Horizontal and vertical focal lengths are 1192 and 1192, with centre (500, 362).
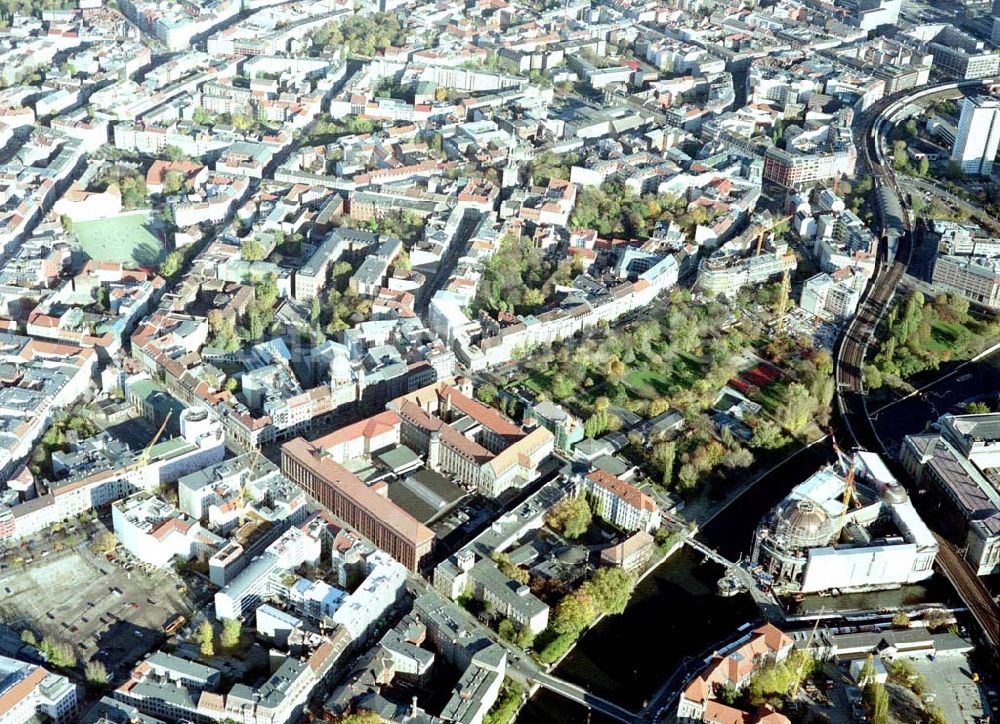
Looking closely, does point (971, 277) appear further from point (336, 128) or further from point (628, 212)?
point (336, 128)

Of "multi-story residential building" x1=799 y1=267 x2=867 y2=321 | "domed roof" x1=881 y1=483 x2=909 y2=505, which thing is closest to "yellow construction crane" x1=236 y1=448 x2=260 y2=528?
"domed roof" x1=881 y1=483 x2=909 y2=505

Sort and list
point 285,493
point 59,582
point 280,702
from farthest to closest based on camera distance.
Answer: point 285,493
point 59,582
point 280,702

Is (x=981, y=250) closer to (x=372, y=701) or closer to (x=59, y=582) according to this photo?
(x=372, y=701)

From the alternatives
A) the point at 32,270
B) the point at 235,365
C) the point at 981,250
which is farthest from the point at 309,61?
the point at 981,250

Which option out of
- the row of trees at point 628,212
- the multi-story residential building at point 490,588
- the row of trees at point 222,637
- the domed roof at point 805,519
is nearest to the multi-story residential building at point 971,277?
the row of trees at point 628,212

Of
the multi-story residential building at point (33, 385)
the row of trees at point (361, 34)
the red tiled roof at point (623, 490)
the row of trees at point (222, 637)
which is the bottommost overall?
the row of trees at point (222, 637)

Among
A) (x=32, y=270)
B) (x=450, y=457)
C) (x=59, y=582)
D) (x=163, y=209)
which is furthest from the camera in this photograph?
(x=163, y=209)

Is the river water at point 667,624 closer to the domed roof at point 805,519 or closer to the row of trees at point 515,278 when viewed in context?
the domed roof at point 805,519

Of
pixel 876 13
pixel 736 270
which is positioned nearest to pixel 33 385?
pixel 736 270
